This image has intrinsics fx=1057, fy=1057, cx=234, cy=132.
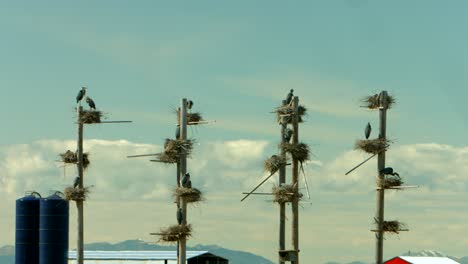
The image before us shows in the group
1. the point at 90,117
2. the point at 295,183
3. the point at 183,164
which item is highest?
the point at 90,117

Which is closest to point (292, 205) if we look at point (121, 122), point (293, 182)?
point (293, 182)

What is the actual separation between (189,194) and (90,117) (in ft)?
42.7

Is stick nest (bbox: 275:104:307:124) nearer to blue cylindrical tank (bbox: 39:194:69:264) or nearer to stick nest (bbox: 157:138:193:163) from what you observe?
stick nest (bbox: 157:138:193:163)

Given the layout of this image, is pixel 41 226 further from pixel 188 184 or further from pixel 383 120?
pixel 383 120

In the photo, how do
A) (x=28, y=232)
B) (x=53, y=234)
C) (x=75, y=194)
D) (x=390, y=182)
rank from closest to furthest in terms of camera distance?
1. (x=390, y=182)
2. (x=75, y=194)
3. (x=53, y=234)
4. (x=28, y=232)

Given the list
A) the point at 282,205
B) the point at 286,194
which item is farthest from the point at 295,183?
the point at 282,205

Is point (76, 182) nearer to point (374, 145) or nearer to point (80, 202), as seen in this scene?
point (80, 202)

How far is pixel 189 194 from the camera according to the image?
55.8 m

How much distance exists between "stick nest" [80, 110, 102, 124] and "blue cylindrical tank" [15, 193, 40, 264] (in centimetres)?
2423

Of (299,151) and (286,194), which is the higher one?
(299,151)

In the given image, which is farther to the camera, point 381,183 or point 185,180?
point 185,180

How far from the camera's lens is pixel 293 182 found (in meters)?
54.0

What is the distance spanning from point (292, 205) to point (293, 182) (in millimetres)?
1269

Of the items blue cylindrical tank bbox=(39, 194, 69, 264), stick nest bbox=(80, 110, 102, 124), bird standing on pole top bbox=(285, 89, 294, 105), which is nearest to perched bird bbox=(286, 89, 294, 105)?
bird standing on pole top bbox=(285, 89, 294, 105)
